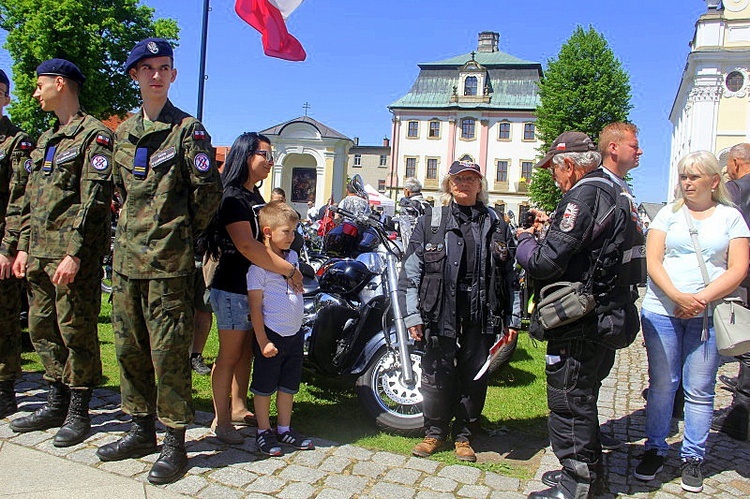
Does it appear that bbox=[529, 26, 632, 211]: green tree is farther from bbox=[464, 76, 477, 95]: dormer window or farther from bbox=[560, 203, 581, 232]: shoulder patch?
bbox=[560, 203, 581, 232]: shoulder patch

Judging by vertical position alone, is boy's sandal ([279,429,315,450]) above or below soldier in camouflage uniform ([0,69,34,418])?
below

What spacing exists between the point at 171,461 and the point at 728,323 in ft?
10.5

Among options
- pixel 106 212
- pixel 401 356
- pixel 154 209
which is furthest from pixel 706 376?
pixel 106 212

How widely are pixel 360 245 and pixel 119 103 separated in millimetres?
26383

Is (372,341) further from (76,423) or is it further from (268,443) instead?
(76,423)

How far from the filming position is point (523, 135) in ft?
189

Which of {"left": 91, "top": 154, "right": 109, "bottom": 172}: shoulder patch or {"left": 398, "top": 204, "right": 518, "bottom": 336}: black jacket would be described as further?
{"left": 398, "top": 204, "right": 518, "bottom": 336}: black jacket

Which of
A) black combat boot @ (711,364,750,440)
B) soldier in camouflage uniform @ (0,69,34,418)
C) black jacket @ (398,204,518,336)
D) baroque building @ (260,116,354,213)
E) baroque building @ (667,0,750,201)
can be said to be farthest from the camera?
baroque building @ (260,116,354,213)

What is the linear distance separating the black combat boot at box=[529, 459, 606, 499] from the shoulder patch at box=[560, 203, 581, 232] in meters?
1.23

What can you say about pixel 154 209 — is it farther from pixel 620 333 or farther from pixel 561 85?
pixel 561 85

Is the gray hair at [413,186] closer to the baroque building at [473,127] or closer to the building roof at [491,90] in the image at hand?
the baroque building at [473,127]

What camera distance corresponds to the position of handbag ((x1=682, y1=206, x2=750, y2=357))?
3450 mm

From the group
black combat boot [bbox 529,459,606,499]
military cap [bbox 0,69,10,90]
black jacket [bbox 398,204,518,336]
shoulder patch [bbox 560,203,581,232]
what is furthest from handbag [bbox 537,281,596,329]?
military cap [bbox 0,69,10,90]

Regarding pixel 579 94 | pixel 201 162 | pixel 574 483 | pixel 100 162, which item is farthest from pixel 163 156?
pixel 579 94
